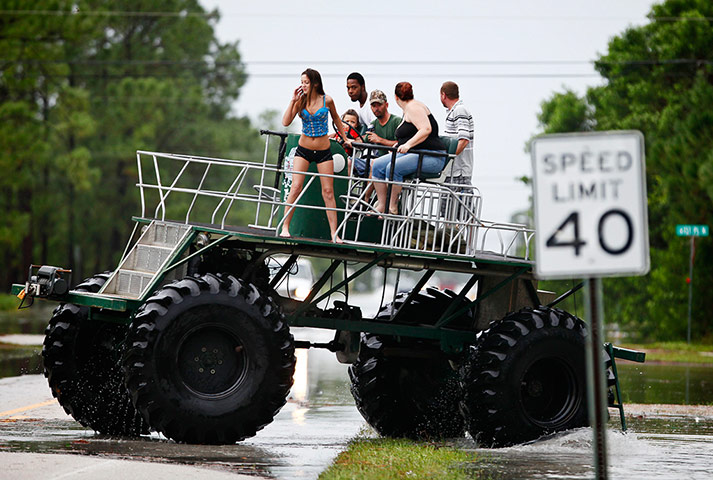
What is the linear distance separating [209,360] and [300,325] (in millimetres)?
1159

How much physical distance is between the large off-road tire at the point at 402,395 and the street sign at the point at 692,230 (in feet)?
50.0

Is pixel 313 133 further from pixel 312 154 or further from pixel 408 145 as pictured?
pixel 408 145

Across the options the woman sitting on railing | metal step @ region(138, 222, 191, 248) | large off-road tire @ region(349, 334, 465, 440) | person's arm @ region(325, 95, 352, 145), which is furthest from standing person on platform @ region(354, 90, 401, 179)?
metal step @ region(138, 222, 191, 248)

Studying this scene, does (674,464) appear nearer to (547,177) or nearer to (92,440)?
(547,177)

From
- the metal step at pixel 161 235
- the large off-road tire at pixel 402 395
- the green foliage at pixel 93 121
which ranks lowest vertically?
the large off-road tire at pixel 402 395

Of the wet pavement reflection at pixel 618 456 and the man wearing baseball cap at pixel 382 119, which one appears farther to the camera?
the man wearing baseball cap at pixel 382 119

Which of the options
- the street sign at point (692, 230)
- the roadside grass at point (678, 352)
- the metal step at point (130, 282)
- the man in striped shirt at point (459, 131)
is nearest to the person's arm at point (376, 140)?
the man in striped shirt at point (459, 131)

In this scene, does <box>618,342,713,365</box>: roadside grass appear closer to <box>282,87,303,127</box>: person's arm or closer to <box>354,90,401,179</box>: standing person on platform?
<box>354,90,401,179</box>: standing person on platform

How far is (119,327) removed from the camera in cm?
1201

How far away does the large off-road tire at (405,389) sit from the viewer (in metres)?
12.7

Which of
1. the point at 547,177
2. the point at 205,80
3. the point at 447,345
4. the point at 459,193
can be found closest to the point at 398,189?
the point at 459,193

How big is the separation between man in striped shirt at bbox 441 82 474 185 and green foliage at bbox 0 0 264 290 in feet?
118

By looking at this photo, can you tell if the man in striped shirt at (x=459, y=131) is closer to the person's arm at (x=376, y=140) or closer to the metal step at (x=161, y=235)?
the person's arm at (x=376, y=140)

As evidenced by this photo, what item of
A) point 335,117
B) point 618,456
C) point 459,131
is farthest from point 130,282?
point 618,456
